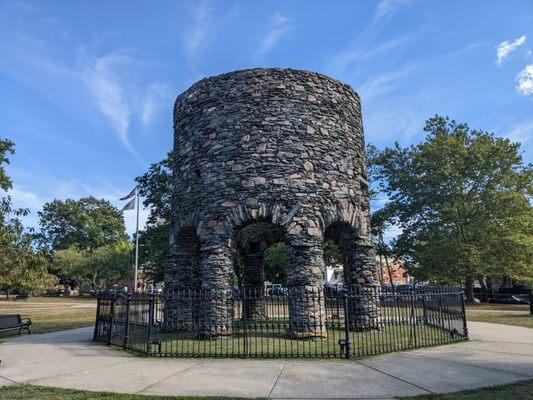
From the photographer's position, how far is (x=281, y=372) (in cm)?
702

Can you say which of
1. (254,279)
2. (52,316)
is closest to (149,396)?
→ (254,279)

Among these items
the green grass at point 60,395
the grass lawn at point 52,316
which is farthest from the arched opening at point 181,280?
the green grass at point 60,395

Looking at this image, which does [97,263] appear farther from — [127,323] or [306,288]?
[306,288]

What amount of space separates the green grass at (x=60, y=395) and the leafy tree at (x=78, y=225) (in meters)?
60.6

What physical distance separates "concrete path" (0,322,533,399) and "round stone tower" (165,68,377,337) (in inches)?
120

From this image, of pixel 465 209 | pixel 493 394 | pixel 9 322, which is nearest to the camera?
pixel 493 394

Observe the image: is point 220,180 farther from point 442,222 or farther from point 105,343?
point 442,222

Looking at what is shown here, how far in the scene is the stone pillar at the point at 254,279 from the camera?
17.1m

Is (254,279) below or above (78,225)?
below

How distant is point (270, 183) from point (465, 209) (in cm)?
2117

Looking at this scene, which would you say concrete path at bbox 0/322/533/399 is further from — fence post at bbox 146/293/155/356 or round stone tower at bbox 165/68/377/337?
round stone tower at bbox 165/68/377/337

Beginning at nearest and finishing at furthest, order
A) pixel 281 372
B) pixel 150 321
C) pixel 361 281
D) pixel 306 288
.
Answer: pixel 281 372 < pixel 150 321 < pixel 306 288 < pixel 361 281

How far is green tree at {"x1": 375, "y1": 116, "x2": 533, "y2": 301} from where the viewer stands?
2631cm

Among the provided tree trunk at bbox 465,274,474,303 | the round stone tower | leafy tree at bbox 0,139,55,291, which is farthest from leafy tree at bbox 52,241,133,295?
the round stone tower
